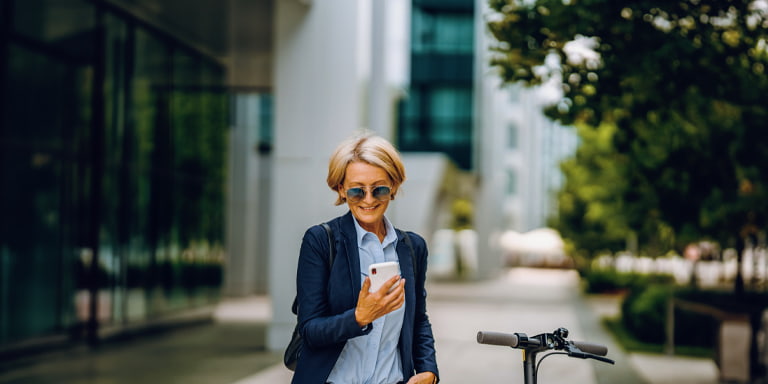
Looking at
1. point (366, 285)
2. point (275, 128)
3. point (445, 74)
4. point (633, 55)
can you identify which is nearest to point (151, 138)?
point (275, 128)

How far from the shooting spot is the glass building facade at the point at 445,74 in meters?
40.9

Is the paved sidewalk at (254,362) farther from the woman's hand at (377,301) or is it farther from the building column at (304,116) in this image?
the woman's hand at (377,301)

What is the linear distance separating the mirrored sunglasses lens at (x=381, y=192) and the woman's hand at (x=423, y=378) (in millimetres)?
607

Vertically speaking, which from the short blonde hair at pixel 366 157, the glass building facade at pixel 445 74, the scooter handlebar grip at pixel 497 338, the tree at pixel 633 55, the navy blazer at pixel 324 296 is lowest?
the scooter handlebar grip at pixel 497 338

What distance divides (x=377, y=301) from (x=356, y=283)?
0.79 feet

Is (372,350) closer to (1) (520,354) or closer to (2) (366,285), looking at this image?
(2) (366,285)

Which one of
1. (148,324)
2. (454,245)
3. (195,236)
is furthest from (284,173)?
(454,245)

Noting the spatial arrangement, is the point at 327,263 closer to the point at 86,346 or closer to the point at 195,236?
the point at 86,346

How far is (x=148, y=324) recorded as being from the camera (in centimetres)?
1689

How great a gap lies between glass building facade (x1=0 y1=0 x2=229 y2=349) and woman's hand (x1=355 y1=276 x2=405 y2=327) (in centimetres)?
1157

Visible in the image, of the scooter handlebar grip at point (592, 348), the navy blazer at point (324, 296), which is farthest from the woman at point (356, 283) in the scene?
the scooter handlebar grip at point (592, 348)

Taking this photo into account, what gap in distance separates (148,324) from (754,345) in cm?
1030

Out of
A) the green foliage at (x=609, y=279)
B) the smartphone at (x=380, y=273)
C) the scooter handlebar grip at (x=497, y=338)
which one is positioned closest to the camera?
the smartphone at (x=380, y=273)

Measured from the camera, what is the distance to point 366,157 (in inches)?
118
